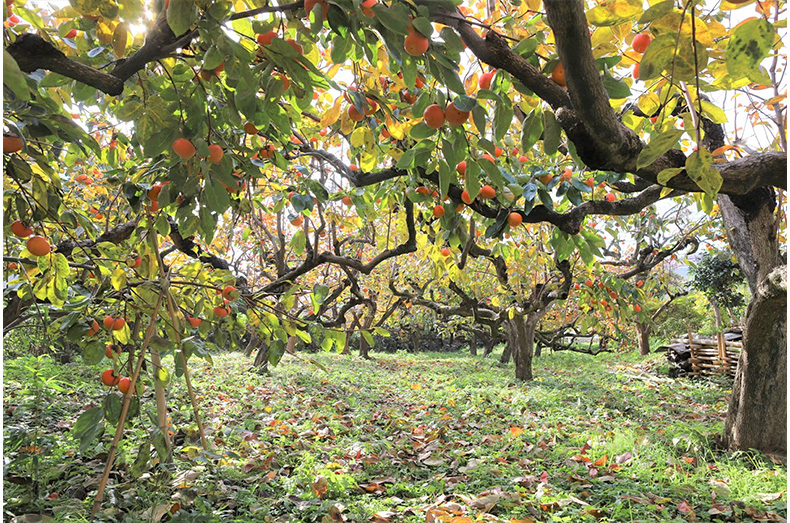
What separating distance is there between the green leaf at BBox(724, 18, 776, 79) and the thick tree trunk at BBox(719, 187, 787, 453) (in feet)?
10.9

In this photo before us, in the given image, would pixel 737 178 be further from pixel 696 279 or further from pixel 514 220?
pixel 696 279

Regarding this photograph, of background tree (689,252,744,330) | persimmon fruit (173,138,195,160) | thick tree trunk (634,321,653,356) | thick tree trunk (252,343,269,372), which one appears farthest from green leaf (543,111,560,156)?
thick tree trunk (634,321,653,356)

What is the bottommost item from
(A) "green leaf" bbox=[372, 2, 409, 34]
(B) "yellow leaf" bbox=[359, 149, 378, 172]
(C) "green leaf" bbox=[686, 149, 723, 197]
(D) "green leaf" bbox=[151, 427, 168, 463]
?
(D) "green leaf" bbox=[151, 427, 168, 463]

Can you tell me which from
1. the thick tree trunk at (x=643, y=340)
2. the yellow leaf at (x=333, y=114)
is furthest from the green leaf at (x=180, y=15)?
the thick tree trunk at (x=643, y=340)

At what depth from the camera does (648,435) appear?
4559mm

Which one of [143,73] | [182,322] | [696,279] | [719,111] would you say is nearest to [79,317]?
[182,322]

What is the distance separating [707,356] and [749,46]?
9518 millimetres

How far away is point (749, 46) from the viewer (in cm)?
83

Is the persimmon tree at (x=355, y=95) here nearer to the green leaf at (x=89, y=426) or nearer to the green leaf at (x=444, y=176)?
the green leaf at (x=444, y=176)

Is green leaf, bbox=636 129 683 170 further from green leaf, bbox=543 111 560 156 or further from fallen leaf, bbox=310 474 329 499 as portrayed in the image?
fallen leaf, bbox=310 474 329 499

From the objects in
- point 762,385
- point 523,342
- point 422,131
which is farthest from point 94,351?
point 523,342

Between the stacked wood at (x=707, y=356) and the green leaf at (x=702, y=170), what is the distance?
824cm

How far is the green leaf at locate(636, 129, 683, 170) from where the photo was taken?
3.13 feet

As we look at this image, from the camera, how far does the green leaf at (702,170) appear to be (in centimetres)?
97
